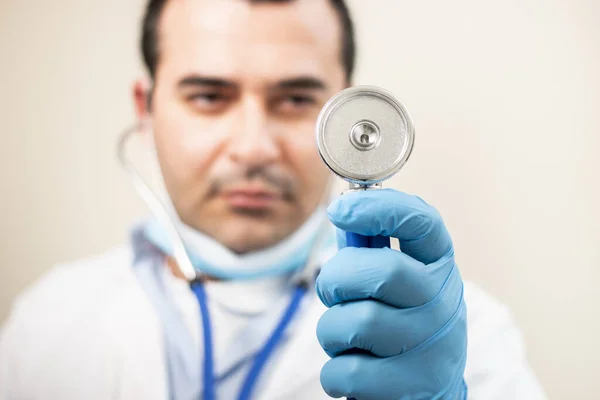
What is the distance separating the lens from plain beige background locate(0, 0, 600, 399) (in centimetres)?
103

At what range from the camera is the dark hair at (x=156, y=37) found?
110cm

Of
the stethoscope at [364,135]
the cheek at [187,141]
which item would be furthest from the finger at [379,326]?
the cheek at [187,141]

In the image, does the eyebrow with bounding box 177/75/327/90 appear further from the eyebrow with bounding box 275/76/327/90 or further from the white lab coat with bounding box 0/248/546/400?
the white lab coat with bounding box 0/248/546/400

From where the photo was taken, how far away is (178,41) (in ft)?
3.45

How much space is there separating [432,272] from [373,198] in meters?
0.15

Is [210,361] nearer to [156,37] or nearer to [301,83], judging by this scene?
[301,83]

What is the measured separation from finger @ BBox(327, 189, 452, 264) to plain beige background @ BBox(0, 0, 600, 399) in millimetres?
406

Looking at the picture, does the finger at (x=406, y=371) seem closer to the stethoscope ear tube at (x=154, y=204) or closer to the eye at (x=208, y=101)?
the stethoscope ear tube at (x=154, y=204)

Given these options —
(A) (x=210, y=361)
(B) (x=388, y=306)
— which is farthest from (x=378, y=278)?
(A) (x=210, y=361)

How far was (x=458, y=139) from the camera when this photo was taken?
107 centimetres

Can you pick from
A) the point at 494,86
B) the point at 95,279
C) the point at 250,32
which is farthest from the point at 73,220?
the point at 494,86

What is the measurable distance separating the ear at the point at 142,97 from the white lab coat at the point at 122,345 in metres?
0.34

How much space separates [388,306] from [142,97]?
804 millimetres

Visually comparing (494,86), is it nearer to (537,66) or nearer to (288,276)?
(537,66)
